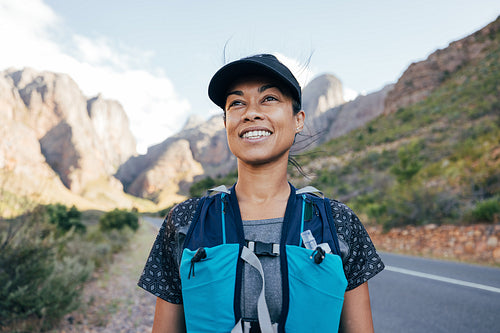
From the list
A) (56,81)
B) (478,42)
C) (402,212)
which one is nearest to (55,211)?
(402,212)

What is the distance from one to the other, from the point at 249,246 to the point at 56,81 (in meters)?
99.4

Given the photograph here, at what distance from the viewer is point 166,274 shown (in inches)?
47.1

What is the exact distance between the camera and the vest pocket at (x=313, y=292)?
983mm

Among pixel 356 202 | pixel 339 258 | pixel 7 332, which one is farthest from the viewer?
pixel 356 202

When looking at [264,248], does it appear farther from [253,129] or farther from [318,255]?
[253,129]

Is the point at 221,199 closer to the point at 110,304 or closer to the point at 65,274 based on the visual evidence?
the point at 65,274

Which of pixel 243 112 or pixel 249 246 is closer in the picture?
pixel 249 246

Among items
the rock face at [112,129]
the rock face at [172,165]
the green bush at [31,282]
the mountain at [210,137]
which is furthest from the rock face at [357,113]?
the rock face at [112,129]

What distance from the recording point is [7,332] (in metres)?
3.71

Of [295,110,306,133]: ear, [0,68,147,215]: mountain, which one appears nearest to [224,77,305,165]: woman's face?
[295,110,306,133]: ear

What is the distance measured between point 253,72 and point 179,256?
2.48 ft

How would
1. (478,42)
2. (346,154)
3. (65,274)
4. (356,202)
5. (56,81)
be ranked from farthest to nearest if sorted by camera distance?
1. (56,81)
2. (478,42)
3. (346,154)
4. (356,202)
5. (65,274)

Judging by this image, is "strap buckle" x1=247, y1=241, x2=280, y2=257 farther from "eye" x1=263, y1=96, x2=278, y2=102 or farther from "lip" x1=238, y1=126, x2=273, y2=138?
"eye" x1=263, y1=96, x2=278, y2=102

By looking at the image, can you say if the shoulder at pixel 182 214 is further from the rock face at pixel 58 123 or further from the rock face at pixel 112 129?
the rock face at pixel 112 129
